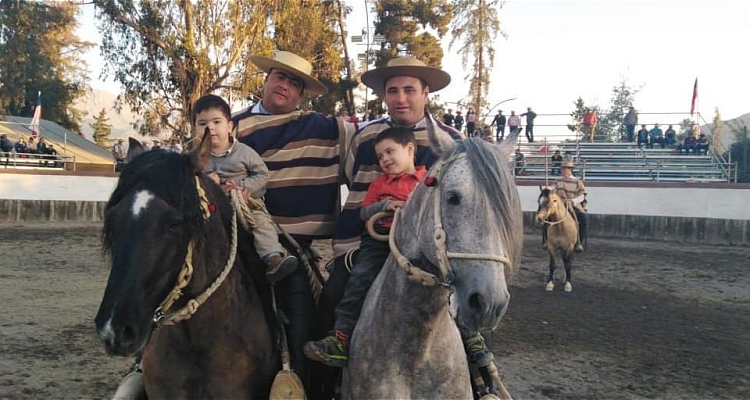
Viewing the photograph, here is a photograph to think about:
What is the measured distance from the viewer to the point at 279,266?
2951 mm

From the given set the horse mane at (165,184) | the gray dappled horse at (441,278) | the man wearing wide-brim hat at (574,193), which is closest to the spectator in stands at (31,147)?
the man wearing wide-brim hat at (574,193)

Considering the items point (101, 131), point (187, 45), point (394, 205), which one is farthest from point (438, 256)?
point (101, 131)

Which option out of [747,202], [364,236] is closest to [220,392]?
[364,236]

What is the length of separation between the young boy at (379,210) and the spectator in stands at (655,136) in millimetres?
25901

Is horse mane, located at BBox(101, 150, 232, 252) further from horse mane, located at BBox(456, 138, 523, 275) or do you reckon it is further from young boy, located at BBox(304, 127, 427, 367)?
horse mane, located at BBox(456, 138, 523, 275)

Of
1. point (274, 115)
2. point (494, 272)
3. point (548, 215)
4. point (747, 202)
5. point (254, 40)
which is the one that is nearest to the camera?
point (494, 272)

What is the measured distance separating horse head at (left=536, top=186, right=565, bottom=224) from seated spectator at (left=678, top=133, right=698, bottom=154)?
15.4m

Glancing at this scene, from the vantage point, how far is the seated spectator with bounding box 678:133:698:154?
24531 millimetres

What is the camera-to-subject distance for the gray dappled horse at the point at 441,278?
2.00 m

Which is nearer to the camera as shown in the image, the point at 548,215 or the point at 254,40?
the point at 548,215

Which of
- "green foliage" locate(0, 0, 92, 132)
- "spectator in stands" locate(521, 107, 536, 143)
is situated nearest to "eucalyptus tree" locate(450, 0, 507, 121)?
"spectator in stands" locate(521, 107, 536, 143)

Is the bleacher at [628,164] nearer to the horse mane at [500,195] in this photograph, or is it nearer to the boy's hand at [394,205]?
the boy's hand at [394,205]

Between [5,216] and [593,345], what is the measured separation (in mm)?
17148

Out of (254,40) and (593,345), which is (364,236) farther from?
(254,40)
